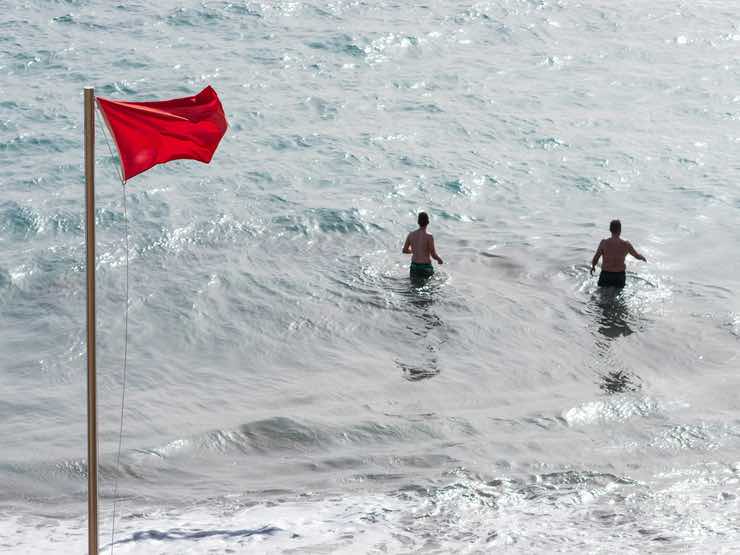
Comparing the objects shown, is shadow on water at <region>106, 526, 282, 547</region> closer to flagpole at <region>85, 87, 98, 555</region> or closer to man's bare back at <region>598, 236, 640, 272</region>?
flagpole at <region>85, 87, 98, 555</region>

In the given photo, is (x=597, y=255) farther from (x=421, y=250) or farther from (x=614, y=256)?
(x=421, y=250)

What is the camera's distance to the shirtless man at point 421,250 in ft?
53.9

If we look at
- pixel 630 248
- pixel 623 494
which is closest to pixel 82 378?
pixel 623 494

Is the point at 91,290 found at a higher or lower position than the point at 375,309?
higher

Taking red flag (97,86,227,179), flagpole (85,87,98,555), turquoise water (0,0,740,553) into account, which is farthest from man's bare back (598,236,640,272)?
flagpole (85,87,98,555)

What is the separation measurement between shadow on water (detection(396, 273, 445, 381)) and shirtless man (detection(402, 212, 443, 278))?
136 millimetres

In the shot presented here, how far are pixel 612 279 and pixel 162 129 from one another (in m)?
10.3

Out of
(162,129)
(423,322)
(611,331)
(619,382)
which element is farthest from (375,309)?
(162,129)

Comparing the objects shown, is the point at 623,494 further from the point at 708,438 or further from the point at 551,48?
the point at 551,48

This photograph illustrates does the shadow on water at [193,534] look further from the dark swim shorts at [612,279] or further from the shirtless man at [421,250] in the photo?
the dark swim shorts at [612,279]

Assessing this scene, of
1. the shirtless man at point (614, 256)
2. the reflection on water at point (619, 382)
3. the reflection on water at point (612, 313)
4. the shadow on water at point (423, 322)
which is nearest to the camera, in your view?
the reflection on water at point (619, 382)

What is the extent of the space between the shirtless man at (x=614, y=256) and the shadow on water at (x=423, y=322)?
251 centimetres

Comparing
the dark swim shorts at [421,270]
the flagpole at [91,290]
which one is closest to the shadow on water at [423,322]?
the dark swim shorts at [421,270]

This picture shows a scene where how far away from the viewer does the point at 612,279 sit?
16500mm
